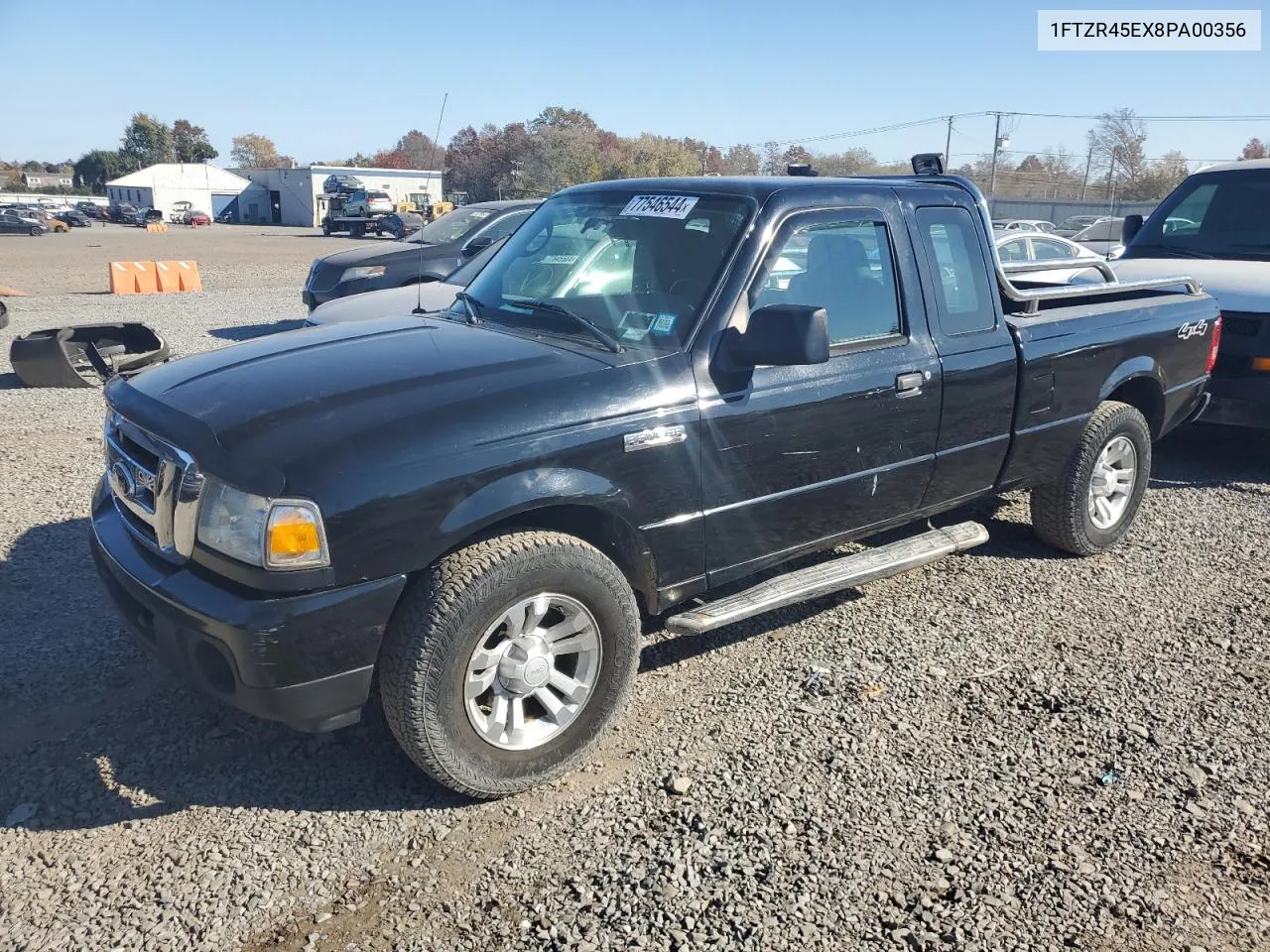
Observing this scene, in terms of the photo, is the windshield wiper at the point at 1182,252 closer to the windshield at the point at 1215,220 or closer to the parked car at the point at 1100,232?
the windshield at the point at 1215,220

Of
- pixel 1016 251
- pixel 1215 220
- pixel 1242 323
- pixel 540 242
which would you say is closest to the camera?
pixel 540 242

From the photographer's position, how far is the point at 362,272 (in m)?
11.4

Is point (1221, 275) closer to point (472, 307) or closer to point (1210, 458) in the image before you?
point (1210, 458)

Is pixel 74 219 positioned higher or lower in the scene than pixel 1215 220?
higher

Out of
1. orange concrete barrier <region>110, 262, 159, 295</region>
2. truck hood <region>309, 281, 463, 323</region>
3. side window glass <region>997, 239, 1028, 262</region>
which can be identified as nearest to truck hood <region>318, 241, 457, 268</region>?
truck hood <region>309, 281, 463, 323</region>

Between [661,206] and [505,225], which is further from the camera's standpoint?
[505,225]

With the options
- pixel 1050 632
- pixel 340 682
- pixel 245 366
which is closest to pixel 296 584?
pixel 340 682

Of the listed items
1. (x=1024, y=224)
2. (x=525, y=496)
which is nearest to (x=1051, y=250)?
(x=525, y=496)

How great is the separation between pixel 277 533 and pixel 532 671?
0.94m

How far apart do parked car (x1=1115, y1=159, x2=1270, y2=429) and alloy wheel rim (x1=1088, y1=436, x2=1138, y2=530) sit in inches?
75.1

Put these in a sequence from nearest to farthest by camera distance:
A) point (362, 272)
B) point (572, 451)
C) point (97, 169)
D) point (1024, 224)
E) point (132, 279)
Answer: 1. point (572, 451)
2. point (362, 272)
3. point (132, 279)
4. point (1024, 224)
5. point (97, 169)

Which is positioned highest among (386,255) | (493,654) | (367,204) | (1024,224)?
(367,204)

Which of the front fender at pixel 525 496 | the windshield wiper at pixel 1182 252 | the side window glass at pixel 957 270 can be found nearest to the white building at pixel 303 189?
the windshield wiper at pixel 1182 252

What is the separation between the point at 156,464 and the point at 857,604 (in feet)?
10.5
